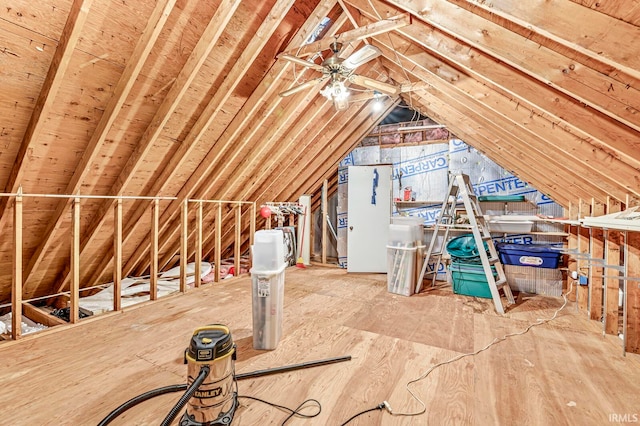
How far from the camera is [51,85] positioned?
6.63 ft

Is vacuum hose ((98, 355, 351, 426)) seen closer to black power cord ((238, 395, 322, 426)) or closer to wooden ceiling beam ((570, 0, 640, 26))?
black power cord ((238, 395, 322, 426))

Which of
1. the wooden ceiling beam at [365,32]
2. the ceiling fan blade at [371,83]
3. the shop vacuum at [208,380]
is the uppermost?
the wooden ceiling beam at [365,32]

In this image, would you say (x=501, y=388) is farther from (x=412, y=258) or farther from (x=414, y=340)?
(x=412, y=258)

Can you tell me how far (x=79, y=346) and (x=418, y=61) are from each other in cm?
378

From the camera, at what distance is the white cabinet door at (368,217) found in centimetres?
530

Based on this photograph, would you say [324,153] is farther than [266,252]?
Yes

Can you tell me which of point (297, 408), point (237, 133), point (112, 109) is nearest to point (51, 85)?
point (112, 109)

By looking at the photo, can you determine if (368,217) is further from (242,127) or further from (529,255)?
(242,127)

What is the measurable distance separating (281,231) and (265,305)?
63 centimetres

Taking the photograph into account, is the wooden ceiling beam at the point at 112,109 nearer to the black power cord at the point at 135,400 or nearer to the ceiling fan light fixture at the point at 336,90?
the ceiling fan light fixture at the point at 336,90

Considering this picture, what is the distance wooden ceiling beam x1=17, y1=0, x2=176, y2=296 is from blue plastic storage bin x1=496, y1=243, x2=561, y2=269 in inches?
181

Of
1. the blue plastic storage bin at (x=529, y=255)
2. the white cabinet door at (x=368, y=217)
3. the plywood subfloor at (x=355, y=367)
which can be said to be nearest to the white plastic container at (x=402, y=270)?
the plywood subfloor at (x=355, y=367)

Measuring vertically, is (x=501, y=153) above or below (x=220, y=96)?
below

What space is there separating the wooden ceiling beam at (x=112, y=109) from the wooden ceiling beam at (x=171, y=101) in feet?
1.06
